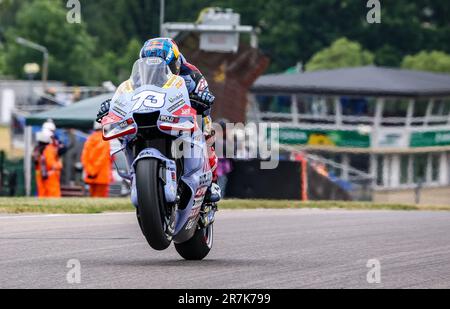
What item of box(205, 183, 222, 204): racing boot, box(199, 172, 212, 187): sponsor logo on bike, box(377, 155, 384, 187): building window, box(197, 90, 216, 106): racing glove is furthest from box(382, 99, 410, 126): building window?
box(197, 90, 216, 106): racing glove

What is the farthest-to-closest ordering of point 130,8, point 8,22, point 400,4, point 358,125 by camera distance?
point 8,22 → point 130,8 → point 400,4 → point 358,125

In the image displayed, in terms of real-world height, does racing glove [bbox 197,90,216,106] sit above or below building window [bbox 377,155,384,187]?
above

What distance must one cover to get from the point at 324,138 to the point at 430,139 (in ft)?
15.5

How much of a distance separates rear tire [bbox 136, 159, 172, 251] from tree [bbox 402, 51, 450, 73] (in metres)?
70.5

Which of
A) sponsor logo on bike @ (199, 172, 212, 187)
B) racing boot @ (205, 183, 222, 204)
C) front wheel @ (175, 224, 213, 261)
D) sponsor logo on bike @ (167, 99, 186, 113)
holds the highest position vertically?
sponsor logo on bike @ (167, 99, 186, 113)

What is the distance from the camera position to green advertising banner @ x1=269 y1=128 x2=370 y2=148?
191 feet

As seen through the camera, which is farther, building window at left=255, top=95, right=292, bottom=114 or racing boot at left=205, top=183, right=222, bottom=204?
building window at left=255, top=95, right=292, bottom=114

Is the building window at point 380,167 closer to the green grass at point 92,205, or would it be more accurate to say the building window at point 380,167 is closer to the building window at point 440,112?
the building window at point 440,112

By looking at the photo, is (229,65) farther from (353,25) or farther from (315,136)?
(353,25)

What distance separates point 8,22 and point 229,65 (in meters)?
83.0

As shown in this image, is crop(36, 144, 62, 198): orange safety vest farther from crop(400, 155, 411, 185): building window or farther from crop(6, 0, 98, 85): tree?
crop(6, 0, 98, 85): tree

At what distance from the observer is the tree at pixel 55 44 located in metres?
85.1
